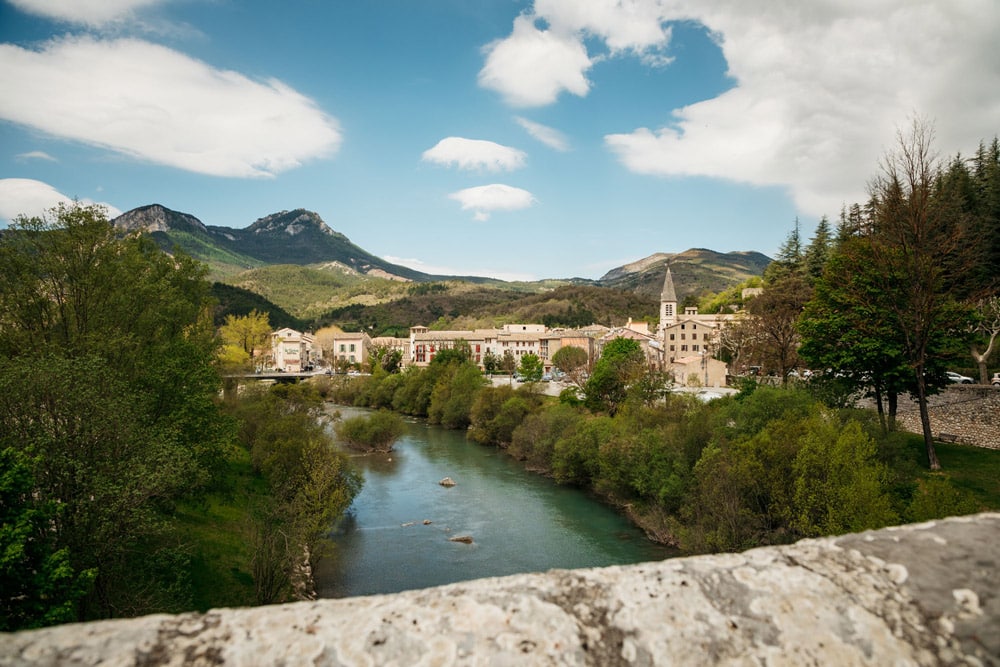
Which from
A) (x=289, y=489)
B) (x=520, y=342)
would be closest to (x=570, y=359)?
(x=520, y=342)

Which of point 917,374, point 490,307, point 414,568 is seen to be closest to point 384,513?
point 414,568

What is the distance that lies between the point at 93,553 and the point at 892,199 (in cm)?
2616

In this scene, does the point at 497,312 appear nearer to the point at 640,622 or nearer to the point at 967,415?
the point at 967,415

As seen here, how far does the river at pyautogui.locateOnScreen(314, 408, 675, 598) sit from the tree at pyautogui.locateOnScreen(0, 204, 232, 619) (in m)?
7.52

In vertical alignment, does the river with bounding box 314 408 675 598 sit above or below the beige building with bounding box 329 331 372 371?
below

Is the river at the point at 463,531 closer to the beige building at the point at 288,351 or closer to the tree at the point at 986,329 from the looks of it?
the tree at the point at 986,329

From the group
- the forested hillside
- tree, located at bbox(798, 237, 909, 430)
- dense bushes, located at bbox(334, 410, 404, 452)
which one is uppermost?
the forested hillside

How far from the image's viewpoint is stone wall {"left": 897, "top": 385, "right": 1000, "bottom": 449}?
77.5ft

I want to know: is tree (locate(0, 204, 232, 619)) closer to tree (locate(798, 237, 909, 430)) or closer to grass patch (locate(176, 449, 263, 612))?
grass patch (locate(176, 449, 263, 612))

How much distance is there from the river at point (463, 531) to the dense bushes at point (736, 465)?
1.89 metres

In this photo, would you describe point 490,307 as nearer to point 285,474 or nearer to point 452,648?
point 285,474

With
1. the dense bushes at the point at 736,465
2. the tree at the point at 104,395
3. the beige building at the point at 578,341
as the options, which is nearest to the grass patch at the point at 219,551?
the tree at the point at 104,395

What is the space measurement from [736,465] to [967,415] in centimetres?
1123

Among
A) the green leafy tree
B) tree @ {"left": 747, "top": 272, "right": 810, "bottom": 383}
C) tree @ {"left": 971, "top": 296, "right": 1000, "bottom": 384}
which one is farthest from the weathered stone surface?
tree @ {"left": 971, "top": 296, "right": 1000, "bottom": 384}
